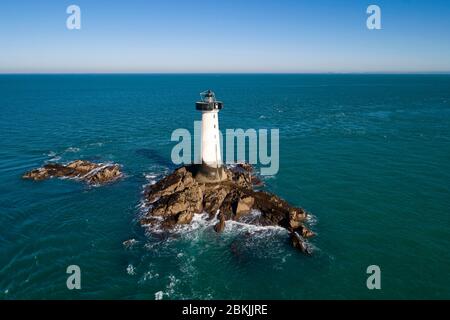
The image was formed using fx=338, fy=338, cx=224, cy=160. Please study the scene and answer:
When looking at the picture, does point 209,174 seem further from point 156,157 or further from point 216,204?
point 156,157

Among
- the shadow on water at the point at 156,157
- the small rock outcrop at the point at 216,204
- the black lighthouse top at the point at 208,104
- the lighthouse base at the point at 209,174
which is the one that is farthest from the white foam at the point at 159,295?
the shadow on water at the point at 156,157

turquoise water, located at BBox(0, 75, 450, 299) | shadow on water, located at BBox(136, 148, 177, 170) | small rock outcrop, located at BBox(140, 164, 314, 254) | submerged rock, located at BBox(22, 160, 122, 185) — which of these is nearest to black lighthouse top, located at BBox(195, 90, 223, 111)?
small rock outcrop, located at BBox(140, 164, 314, 254)

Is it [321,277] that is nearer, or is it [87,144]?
[321,277]

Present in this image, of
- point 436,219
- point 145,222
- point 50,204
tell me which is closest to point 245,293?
point 145,222

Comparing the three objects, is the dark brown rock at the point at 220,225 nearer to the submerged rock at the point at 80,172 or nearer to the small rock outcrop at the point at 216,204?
the small rock outcrop at the point at 216,204

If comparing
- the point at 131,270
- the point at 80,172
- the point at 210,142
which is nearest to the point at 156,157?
the point at 80,172

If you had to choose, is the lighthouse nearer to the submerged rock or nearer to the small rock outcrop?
the small rock outcrop
